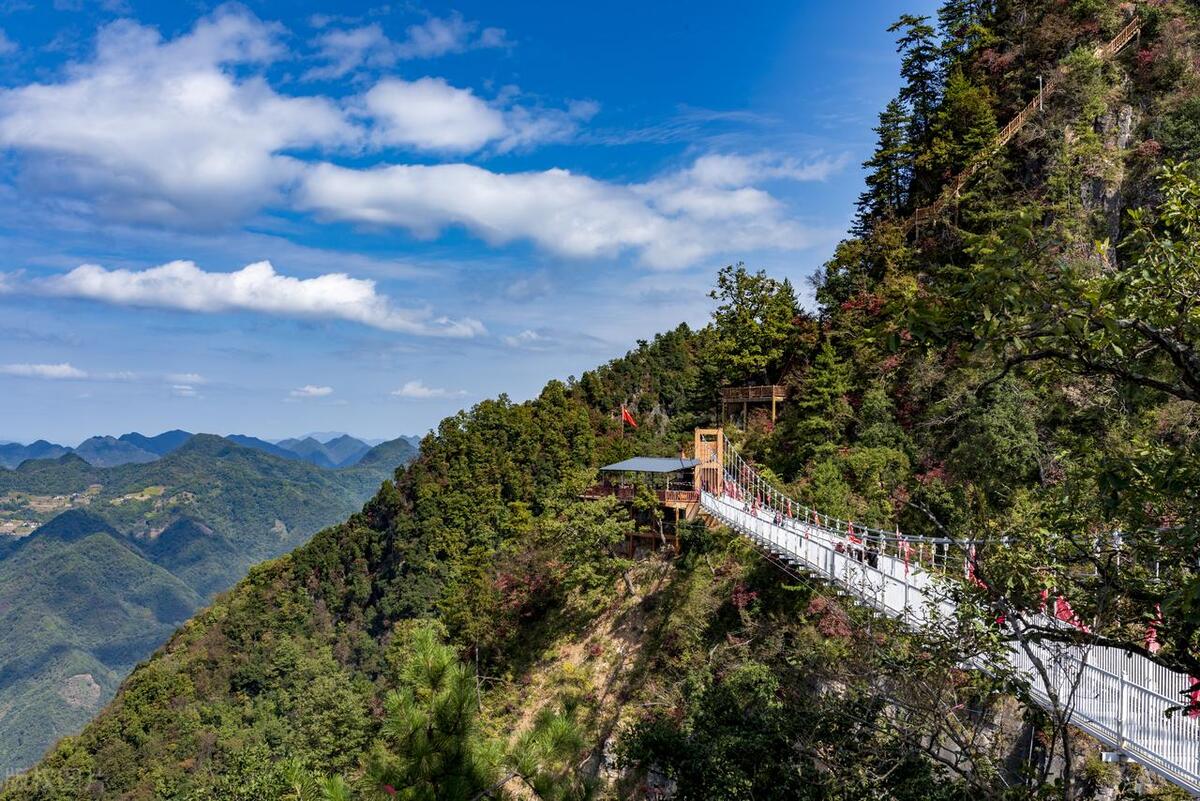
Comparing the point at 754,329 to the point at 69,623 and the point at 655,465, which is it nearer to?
the point at 655,465

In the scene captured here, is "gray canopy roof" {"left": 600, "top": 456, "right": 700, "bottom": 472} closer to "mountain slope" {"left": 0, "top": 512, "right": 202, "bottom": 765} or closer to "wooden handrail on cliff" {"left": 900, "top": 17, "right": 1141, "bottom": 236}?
"wooden handrail on cliff" {"left": 900, "top": 17, "right": 1141, "bottom": 236}

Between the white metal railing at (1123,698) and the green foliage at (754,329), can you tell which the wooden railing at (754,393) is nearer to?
the green foliage at (754,329)

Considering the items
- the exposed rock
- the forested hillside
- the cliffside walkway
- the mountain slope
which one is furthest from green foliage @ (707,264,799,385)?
the exposed rock

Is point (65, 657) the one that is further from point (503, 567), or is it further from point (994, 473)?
point (994, 473)

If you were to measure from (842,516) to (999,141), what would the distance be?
1419 centimetres

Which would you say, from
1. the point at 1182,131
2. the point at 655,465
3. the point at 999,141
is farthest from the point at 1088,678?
the point at 999,141

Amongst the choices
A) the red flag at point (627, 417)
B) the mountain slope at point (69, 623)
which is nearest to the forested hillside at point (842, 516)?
the red flag at point (627, 417)

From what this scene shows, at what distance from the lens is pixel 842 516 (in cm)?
1555

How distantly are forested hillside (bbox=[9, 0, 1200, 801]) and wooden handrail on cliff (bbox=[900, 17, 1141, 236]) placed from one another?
0.37m

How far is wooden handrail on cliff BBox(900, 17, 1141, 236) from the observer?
21.1 metres

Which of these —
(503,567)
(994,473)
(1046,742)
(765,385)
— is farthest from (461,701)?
(765,385)

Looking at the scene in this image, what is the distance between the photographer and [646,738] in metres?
7.71

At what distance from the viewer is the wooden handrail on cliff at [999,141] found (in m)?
21.1

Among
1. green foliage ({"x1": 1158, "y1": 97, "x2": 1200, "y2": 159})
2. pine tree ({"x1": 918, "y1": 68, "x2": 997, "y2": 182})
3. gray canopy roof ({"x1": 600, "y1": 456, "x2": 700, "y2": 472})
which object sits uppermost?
pine tree ({"x1": 918, "y1": 68, "x2": 997, "y2": 182})
